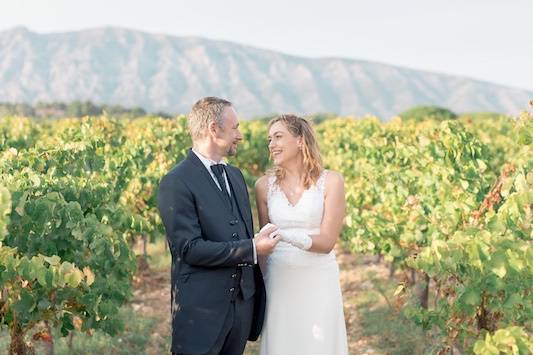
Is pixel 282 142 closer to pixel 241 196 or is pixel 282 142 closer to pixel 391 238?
pixel 241 196

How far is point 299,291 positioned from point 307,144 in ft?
2.56

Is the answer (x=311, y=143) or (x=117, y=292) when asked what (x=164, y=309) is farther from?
(x=311, y=143)

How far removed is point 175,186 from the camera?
3.24 meters

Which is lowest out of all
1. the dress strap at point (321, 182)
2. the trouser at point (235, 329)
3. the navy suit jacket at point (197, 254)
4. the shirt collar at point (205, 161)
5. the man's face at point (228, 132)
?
the trouser at point (235, 329)

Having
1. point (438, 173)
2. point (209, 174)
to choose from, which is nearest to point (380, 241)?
point (438, 173)

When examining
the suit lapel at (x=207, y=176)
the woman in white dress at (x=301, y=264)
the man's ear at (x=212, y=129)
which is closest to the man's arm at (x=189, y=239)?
the suit lapel at (x=207, y=176)

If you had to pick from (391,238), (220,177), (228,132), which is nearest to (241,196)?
(220,177)

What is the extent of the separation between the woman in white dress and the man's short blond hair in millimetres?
461

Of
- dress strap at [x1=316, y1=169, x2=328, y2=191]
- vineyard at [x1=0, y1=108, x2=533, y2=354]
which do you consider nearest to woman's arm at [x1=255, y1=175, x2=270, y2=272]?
dress strap at [x1=316, y1=169, x2=328, y2=191]

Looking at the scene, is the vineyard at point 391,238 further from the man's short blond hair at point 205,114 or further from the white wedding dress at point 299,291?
the man's short blond hair at point 205,114

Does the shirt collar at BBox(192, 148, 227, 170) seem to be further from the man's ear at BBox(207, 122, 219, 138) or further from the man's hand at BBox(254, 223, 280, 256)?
the man's hand at BBox(254, 223, 280, 256)

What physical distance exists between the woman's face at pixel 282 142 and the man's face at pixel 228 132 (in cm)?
36

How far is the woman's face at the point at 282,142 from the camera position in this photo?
3695mm

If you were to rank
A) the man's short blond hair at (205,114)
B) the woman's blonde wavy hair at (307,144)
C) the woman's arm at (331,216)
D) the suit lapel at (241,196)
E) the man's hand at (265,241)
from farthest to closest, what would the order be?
the woman's blonde wavy hair at (307,144), the woman's arm at (331,216), the suit lapel at (241,196), the man's short blond hair at (205,114), the man's hand at (265,241)
